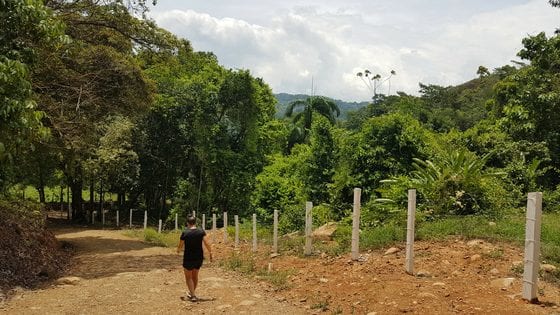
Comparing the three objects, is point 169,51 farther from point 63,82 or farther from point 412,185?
point 412,185

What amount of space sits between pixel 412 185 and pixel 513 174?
539cm

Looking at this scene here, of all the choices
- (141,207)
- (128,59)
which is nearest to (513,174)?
(128,59)

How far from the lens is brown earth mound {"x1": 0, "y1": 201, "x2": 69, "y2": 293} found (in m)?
11.3

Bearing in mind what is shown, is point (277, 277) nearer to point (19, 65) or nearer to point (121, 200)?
point (19, 65)

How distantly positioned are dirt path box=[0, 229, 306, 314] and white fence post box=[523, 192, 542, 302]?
3.22m

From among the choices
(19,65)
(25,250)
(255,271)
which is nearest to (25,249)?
(25,250)

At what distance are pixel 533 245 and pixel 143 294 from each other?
669 cm

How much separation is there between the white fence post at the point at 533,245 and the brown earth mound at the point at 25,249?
918 centimetres

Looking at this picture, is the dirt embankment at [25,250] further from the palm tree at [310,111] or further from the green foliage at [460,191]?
the palm tree at [310,111]

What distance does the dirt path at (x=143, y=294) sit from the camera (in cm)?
840

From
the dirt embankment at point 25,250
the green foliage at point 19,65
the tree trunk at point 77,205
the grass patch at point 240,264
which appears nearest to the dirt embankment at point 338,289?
the grass patch at point 240,264

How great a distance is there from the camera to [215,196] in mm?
35594

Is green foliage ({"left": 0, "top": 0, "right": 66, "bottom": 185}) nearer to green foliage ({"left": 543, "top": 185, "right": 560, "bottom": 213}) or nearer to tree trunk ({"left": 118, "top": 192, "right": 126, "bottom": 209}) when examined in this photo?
Result: green foliage ({"left": 543, "top": 185, "right": 560, "bottom": 213})

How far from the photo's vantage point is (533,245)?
6.49 metres
